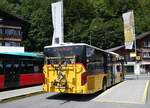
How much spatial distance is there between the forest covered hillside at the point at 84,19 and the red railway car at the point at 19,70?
176 feet

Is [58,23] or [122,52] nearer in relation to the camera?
[58,23]

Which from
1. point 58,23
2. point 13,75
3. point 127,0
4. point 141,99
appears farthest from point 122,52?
point 141,99

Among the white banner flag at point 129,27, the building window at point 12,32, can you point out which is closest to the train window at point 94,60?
the white banner flag at point 129,27

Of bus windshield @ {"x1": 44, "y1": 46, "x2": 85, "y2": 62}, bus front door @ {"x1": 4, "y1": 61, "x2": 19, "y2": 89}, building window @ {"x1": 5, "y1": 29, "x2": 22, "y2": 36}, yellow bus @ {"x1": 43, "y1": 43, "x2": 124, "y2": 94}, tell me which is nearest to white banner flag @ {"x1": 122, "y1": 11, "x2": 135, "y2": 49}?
building window @ {"x1": 5, "y1": 29, "x2": 22, "y2": 36}

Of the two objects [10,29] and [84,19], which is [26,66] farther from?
[84,19]

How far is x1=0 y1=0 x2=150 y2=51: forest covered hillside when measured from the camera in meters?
85.1

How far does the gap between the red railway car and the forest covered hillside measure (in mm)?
53531

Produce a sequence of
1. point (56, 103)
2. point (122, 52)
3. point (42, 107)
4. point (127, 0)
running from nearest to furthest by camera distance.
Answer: point (42, 107) < point (56, 103) < point (122, 52) < point (127, 0)

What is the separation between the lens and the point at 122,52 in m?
83.8

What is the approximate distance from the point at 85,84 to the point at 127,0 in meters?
78.1

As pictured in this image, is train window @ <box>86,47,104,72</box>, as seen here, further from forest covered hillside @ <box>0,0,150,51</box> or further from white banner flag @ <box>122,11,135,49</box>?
forest covered hillside @ <box>0,0,150,51</box>

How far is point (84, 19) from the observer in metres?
94.1

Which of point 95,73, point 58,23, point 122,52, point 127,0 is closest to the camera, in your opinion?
point 95,73

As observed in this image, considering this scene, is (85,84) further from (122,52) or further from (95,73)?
(122,52)
